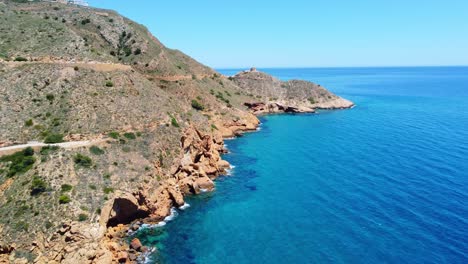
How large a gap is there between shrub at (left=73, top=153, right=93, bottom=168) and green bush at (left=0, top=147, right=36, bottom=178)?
5.49 m

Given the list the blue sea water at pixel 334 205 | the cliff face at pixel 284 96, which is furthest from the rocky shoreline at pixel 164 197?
the cliff face at pixel 284 96

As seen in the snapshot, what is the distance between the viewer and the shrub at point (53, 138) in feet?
178

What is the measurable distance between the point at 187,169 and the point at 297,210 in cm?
2186

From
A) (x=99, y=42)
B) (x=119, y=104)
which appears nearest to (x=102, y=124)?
(x=119, y=104)

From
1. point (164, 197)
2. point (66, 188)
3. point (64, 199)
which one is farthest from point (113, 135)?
point (64, 199)

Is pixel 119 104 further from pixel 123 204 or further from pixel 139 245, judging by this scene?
pixel 139 245

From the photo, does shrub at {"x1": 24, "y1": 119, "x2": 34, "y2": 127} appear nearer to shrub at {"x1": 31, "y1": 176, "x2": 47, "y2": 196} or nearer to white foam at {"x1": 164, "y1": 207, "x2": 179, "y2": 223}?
shrub at {"x1": 31, "y1": 176, "x2": 47, "y2": 196}

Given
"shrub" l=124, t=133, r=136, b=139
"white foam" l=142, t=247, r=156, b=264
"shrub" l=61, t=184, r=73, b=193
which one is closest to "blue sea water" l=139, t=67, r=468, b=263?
"white foam" l=142, t=247, r=156, b=264

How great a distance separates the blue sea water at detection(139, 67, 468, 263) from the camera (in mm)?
42375

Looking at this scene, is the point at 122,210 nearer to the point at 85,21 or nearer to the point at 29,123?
the point at 29,123

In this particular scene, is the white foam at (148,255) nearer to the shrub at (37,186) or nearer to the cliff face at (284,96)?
the shrub at (37,186)

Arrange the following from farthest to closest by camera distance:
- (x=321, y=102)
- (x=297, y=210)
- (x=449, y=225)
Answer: (x=321, y=102), (x=297, y=210), (x=449, y=225)

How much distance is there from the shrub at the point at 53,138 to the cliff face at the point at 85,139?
0.42 m

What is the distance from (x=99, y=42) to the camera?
94062 millimetres
